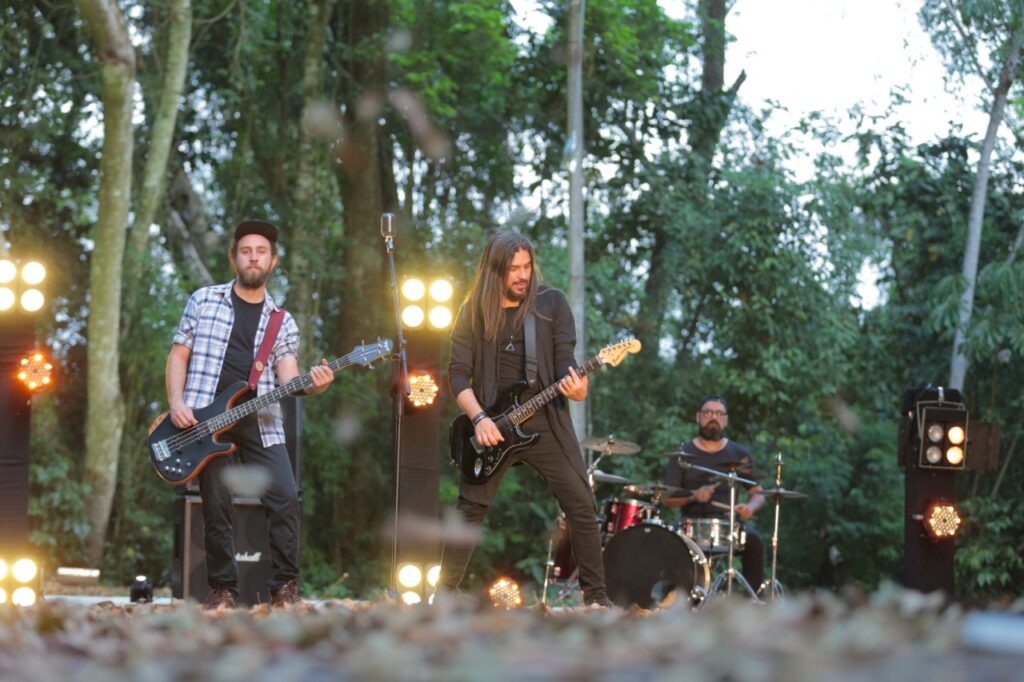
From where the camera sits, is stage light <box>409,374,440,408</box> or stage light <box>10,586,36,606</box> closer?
stage light <box>10,586,36,606</box>

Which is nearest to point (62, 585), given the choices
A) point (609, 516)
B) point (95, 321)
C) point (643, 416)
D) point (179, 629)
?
point (95, 321)

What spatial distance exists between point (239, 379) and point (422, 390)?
2.24m

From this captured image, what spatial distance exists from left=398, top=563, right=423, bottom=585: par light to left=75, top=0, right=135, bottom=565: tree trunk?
355 inches

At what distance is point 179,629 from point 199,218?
59.6 ft

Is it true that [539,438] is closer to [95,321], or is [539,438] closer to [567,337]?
[567,337]

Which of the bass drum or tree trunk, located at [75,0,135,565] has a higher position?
tree trunk, located at [75,0,135,565]

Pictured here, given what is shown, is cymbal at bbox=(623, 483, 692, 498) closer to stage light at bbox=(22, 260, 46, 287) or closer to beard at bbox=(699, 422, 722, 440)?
beard at bbox=(699, 422, 722, 440)

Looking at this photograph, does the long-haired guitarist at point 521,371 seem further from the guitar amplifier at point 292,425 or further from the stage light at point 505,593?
the stage light at point 505,593

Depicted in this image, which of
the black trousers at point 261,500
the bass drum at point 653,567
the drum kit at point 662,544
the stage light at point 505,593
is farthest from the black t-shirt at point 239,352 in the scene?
the bass drum at point 653,567

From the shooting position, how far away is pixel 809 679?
7.61 feet

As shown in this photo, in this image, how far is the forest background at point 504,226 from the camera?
18.4 meters

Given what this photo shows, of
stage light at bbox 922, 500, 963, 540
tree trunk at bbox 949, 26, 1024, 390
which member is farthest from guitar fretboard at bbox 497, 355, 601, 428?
tree trunk at bbox 949, 26, 1024, 390

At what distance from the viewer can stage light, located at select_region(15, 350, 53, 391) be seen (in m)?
10.1

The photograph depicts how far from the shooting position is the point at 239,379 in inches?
309
